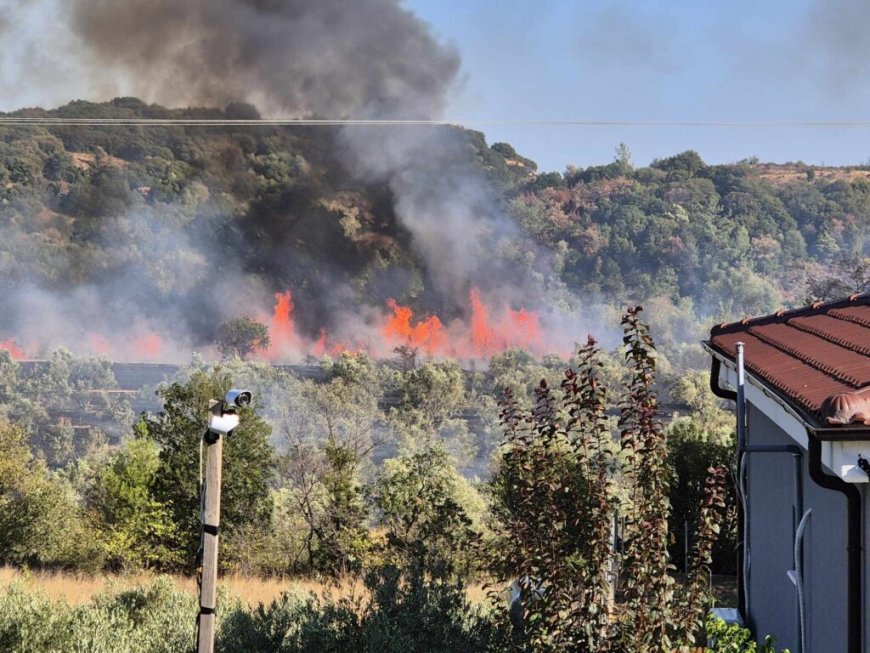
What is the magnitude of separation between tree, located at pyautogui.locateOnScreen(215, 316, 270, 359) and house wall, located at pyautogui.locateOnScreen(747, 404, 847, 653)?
153ft

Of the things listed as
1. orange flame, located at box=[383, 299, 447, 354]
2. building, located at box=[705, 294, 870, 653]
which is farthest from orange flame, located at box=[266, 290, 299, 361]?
building, located at box=[705, 294, 870, 653]

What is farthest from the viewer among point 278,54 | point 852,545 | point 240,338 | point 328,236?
point 278,54

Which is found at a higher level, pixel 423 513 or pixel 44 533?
pixel 423 513

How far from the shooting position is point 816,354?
13.7ft

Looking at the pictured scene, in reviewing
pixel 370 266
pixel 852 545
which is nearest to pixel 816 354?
pixel 852 545

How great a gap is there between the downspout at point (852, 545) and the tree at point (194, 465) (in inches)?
467

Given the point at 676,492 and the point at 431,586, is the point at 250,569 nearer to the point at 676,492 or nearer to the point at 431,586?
the point at 676,492

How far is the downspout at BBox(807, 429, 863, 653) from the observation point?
324 centimetres

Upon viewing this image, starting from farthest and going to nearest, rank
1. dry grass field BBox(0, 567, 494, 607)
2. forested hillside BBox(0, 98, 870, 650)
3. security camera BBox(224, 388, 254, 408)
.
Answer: forested hillside BBox(0, 98, 870, 650), dry grass field BBox(0, 567, 494, 607), security camera BBox(224, 388, 254, 408)

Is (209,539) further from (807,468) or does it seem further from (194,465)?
(194,465)

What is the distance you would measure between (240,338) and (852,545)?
4975cm

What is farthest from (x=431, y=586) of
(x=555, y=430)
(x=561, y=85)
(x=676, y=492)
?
(x=561, y=85)

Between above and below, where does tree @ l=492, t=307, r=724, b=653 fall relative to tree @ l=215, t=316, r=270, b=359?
below

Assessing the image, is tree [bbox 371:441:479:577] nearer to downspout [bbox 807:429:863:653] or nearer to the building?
the building
